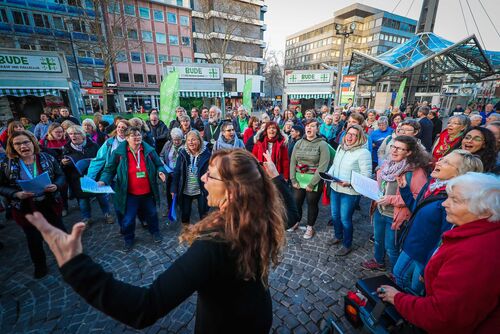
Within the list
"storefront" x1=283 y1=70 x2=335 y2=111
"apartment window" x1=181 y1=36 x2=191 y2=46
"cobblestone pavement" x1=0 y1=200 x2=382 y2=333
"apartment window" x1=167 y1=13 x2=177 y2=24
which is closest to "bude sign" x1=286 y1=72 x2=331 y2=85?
"storefront" x1=283 y1=70 x2=335 y2=111

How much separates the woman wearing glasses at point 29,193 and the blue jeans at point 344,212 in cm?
423

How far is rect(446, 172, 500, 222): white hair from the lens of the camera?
1.26 metres

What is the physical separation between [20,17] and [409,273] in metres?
43.3

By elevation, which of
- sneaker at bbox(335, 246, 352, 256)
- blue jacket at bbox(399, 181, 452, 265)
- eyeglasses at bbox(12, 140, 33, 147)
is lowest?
sneaker at bbox(335, 246, 352, 256)

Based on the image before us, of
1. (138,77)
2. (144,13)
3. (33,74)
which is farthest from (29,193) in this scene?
(144,13)

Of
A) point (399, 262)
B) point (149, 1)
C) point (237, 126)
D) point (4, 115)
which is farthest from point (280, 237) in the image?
point (149, 1)

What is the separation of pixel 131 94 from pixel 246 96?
97.9 feet

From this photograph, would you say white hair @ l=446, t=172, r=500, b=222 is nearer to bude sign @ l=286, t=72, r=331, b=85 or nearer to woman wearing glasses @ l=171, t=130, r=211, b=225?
woman wearing glasses @ l=171, t=130, r=211, b=225

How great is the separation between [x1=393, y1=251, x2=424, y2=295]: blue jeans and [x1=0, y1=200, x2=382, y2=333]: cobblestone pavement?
77 cm

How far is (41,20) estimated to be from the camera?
2791cm

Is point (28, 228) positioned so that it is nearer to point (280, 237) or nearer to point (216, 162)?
point (216, 162)

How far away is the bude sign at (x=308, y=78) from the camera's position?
16.2m

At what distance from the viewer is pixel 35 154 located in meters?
3.18

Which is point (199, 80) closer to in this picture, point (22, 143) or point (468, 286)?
point (22, 143)
